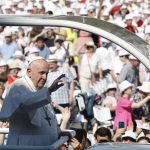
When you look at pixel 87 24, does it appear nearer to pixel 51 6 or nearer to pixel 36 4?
pixel 51 6

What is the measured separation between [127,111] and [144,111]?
65 cm

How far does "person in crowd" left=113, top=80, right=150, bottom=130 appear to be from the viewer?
12.4m

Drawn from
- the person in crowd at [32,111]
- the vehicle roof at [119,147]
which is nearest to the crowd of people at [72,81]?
the person in crowd at [32,111]

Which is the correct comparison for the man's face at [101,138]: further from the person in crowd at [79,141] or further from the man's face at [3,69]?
the man's face at [3,69]

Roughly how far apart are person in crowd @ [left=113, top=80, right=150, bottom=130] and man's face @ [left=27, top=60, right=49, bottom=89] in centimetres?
564

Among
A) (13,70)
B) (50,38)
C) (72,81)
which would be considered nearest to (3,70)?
(13,70)

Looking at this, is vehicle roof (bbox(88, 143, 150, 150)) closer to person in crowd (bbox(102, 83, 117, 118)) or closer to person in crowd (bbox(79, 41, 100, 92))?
person in crowd (bbox(102, 83, 117, 118))

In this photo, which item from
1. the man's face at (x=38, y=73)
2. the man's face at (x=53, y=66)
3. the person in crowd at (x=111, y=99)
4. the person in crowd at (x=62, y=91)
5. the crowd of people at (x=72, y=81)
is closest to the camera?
the crowd of people at (x=72, y=81)

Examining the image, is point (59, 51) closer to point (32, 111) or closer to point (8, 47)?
point (8, 47)

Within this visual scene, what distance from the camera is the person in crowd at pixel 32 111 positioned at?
5852mm

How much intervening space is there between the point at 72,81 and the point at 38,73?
7.53 meters

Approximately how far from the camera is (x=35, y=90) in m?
6.34

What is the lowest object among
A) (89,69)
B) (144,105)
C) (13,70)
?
(144,105)

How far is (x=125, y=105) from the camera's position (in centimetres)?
1275
